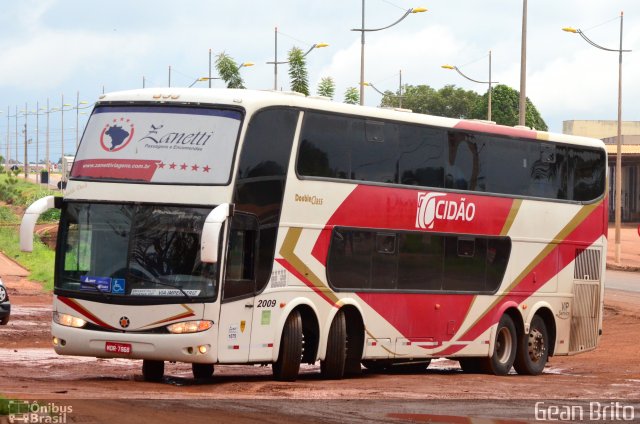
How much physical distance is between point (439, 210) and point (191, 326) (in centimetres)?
600

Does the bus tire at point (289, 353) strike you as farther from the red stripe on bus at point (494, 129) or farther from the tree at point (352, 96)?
the tree at point (352, 96)

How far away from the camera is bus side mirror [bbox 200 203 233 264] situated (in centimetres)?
1712

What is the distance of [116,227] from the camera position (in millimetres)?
18453

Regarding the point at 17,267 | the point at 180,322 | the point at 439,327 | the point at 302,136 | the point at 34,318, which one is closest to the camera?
the point at 180,322

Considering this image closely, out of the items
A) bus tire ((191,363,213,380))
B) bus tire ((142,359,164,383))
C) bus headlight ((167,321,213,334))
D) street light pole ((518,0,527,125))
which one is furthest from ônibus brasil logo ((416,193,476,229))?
street light pole ((518,0,527,125))

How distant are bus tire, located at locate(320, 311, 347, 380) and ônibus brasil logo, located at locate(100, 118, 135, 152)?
13.9 feet

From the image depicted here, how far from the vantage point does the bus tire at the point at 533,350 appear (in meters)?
25.3

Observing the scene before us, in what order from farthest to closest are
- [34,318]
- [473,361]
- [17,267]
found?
1. [17,267]
2. [34,318]
3. [473,361]

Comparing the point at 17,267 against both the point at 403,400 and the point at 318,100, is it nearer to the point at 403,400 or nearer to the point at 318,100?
the point at 318,100

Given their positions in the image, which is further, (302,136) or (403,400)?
(302,136)

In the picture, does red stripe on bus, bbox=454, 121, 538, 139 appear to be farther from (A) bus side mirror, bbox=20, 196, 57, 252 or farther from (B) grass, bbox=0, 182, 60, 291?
(B) grass, bbox=0, 182, 60, 291

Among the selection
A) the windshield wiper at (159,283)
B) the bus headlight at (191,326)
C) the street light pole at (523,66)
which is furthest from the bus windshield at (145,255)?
the street light pole at (523,66)

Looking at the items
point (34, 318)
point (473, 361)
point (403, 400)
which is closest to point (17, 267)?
point (34, 318)

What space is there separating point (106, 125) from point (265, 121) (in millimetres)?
2205
